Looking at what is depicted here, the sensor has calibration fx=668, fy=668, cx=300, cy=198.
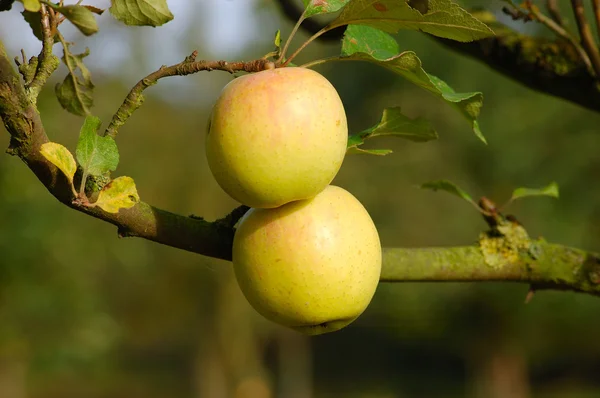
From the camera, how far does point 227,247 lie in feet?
2.93

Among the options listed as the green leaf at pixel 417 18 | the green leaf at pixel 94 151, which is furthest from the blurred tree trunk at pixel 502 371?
the green leaf at pixel 94 151

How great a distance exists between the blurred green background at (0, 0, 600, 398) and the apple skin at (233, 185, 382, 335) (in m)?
5.56

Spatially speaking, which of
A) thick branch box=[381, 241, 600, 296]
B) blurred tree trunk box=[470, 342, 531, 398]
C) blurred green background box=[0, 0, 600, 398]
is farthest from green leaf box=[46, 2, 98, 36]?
blurred tree trunk box=[470, 342, 531, 398]

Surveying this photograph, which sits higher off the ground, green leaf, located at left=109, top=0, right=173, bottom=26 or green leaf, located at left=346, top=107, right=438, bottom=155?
green leaf, located at left=109, top=0, right=173, bottom=26

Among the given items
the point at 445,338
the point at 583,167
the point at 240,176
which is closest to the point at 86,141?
the point at 240,176

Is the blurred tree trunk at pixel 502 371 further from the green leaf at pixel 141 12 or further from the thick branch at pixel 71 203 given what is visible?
the green leaf at pixel 141 12

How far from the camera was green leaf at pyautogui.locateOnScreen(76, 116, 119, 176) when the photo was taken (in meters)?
0.72

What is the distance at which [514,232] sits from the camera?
3.84 feet

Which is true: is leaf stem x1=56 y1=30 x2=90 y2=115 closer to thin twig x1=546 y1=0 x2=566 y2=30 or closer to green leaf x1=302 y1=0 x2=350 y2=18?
green leaf x1=302 y1=0 x2=350 y2=18

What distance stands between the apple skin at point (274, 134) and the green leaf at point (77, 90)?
302mm

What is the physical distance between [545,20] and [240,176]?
84cm

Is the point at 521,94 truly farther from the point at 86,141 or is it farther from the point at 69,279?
the point at 86,141

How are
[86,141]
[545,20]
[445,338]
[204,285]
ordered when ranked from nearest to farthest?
1. [86,141]
2. [545,20]
3. [204,285]
4. [445,338]

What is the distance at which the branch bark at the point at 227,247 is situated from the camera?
0.70 metres
